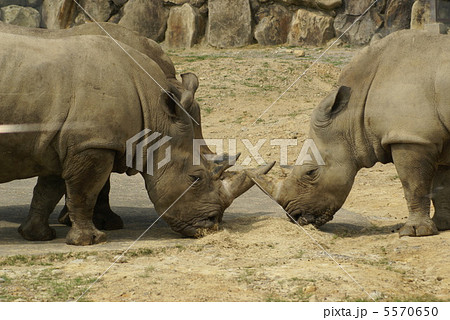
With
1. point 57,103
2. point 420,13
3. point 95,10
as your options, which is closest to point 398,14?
point 420,13

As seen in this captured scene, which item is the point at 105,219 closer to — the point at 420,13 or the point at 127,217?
the point at 127,217

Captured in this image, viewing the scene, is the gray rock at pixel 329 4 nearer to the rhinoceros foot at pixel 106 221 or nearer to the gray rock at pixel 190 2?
the gray rock at pixel 190 2

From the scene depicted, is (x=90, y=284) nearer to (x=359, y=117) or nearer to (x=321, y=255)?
(x=321, y=255)

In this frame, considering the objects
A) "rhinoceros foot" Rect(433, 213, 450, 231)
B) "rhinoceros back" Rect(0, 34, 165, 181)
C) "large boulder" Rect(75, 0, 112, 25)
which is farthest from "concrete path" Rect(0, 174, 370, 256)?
"large boulder" Rect(75, 0, 112, 25)

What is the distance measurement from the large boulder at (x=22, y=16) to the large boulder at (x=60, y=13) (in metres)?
0.30

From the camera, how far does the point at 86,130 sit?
25.4 ft

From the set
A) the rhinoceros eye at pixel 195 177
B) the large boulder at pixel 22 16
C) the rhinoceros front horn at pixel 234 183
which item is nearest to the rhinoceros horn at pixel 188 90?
the rhinoceros eye at pixel 195 177

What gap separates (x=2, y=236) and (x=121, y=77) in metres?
2.08

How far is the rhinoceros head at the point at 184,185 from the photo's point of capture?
8.43 metres

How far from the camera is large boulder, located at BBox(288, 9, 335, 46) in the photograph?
65.7 ft

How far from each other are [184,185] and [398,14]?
12.4 meters

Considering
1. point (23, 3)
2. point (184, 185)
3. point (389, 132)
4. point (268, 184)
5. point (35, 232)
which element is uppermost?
point (389, 132)

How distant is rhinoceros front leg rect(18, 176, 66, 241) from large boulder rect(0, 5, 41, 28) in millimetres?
13577

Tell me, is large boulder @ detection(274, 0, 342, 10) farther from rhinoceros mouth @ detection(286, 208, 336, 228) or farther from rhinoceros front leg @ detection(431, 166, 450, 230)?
rhinoceros mouth @ detection(286, 208, 336, 228)
